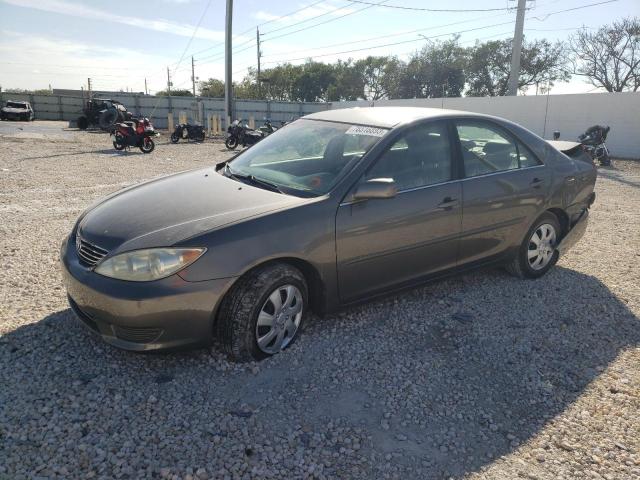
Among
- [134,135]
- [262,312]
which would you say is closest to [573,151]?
[262,312]

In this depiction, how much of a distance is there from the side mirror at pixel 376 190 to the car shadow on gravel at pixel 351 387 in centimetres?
102

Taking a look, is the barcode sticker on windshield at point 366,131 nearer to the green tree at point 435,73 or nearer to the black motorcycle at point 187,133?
the black motorcycle at point 187,133

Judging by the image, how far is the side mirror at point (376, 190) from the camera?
10.7ft

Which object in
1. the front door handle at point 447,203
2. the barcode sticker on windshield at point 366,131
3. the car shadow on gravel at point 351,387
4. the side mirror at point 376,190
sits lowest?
the car shadow on gravel at point 351,387

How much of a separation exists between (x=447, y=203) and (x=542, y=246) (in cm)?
154

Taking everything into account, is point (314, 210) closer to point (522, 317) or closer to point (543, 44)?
point (522, 317)

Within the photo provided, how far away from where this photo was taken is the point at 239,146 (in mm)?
20688

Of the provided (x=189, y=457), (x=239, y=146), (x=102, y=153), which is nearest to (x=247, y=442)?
(x=189, y=457)

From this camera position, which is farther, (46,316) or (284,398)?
(46,316)

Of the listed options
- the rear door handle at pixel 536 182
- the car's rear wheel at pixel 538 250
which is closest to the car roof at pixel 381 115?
Result: the rear door handle at pixel 536 182

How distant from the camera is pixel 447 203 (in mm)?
3830

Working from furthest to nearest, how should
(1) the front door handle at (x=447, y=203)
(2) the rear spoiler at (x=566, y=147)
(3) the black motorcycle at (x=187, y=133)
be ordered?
(3) the black motorcycle at (x=187, y=133) → (2) the rear spoiler at (x=566, y=147) → (1) the front door handle at (x=447, y=203)

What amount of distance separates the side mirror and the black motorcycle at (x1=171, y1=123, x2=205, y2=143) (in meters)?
19.1

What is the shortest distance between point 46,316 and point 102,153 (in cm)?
1296
